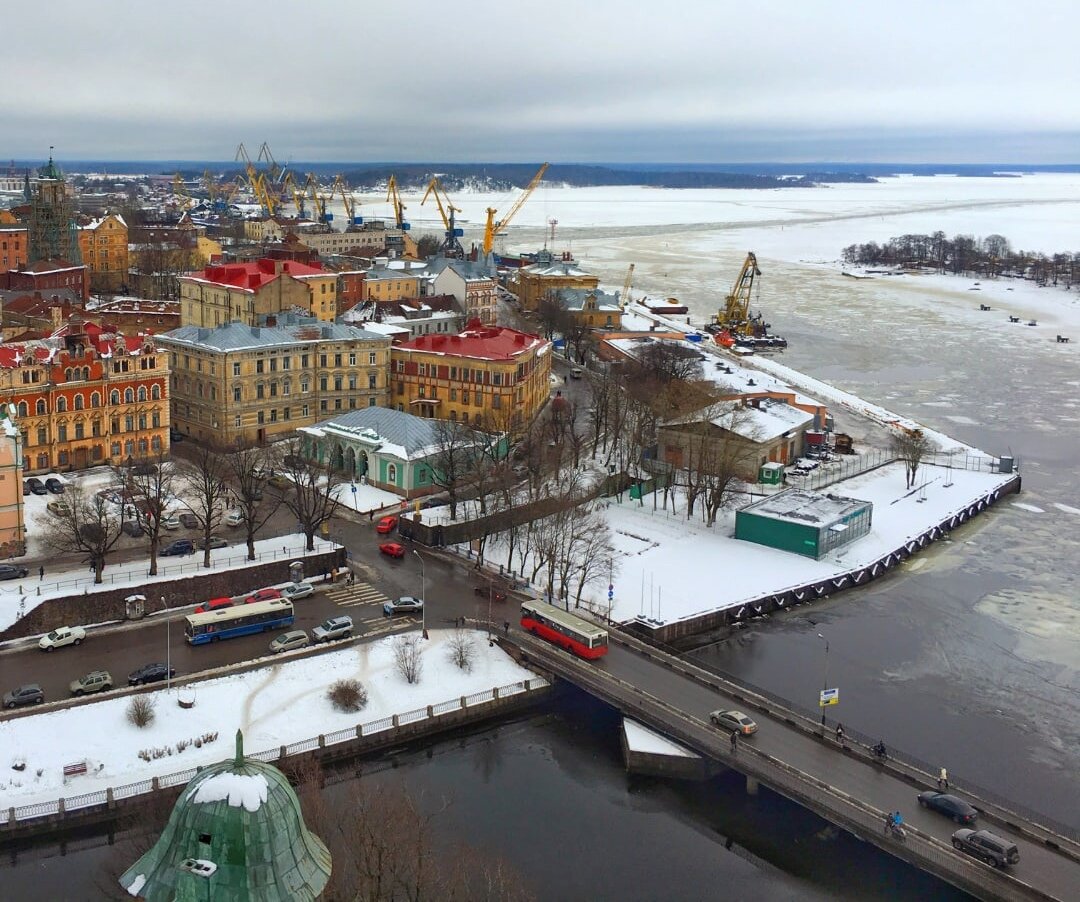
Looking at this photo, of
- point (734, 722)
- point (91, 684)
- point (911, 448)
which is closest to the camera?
point (734, 722)

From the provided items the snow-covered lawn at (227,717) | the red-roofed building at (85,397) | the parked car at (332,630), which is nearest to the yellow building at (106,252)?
the red-roofed building at (85,397)

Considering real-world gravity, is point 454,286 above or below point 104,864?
above

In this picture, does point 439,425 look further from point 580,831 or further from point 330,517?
point 580,831

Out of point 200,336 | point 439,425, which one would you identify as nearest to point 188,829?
point 439,425

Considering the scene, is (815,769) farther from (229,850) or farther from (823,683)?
(229,850)

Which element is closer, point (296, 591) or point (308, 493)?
point (296, 591)

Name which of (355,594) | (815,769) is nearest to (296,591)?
(355,594)
